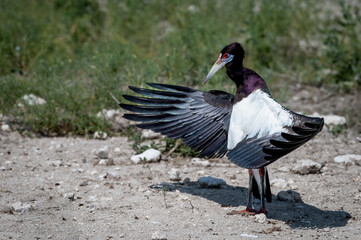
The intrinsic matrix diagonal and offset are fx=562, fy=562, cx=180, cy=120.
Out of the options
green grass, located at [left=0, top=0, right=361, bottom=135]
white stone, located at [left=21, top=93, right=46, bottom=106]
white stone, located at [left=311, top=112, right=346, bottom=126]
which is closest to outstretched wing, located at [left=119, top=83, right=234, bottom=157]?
green grass, located at [left=0, top=0, right=361, bottom=135]

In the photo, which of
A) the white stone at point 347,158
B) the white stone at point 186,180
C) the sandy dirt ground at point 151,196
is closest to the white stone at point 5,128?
the sandy dirt ground at point 151,196

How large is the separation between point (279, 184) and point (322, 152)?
3.84 feet

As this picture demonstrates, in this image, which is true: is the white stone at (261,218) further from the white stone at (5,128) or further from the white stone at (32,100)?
the white stone at (5,128)

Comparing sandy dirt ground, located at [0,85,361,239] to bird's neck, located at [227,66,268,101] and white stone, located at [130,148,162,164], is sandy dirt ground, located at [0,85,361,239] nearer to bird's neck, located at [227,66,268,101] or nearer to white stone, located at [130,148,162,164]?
white stone, located at [130,148,162,164]

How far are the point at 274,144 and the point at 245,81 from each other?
900 mm

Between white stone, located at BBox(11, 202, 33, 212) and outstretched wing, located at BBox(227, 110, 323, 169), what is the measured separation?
175 cm

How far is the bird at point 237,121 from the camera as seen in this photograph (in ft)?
14.4

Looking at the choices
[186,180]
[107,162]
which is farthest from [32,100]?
[186,180]

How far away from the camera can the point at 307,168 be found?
5863 millimetres

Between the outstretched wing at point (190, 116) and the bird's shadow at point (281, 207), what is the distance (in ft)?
1.40

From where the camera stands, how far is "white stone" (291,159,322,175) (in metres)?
5.86

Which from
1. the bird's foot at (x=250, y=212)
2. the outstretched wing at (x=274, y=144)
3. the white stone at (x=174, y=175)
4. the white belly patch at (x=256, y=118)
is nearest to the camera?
the outstretched wing at (x=274, y=144)

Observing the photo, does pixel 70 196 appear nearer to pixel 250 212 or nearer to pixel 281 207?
pixel 250 212

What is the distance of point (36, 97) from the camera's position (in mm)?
7262
